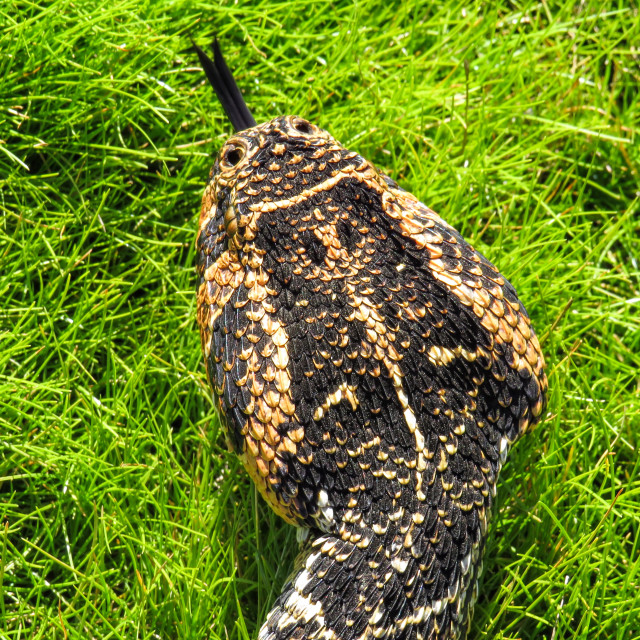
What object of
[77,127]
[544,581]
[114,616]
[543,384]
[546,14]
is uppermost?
[77,127]

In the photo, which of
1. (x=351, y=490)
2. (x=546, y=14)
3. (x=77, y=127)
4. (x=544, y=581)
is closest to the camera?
(x=351, y=490)

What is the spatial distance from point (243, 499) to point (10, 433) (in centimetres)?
74

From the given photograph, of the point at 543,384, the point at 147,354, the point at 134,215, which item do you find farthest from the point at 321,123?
the point at 543,384

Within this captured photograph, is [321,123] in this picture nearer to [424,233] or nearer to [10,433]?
[424,233]

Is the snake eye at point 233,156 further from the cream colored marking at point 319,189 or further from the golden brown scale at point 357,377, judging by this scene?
the cream colored marking at point 319,189

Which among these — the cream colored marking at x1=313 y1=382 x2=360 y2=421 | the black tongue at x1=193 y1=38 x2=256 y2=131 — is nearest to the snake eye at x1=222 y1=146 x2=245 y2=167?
the black tongue at x1=193 y1=38 x2=256 y2=131

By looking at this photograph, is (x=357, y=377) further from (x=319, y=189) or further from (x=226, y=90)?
(x=226, y=90)

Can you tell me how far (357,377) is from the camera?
205cm

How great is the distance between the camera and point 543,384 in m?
2.20

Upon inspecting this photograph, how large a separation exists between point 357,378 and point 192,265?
979mm

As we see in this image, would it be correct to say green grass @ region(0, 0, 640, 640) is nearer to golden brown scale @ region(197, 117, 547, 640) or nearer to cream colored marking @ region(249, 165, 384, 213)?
golden brown scale @ region(197, 117, 547, 640)

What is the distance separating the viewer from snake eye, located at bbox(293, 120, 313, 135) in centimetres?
220

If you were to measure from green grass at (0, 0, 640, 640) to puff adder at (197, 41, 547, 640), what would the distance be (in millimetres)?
458

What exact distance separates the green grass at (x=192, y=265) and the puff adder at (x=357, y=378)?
458mm
